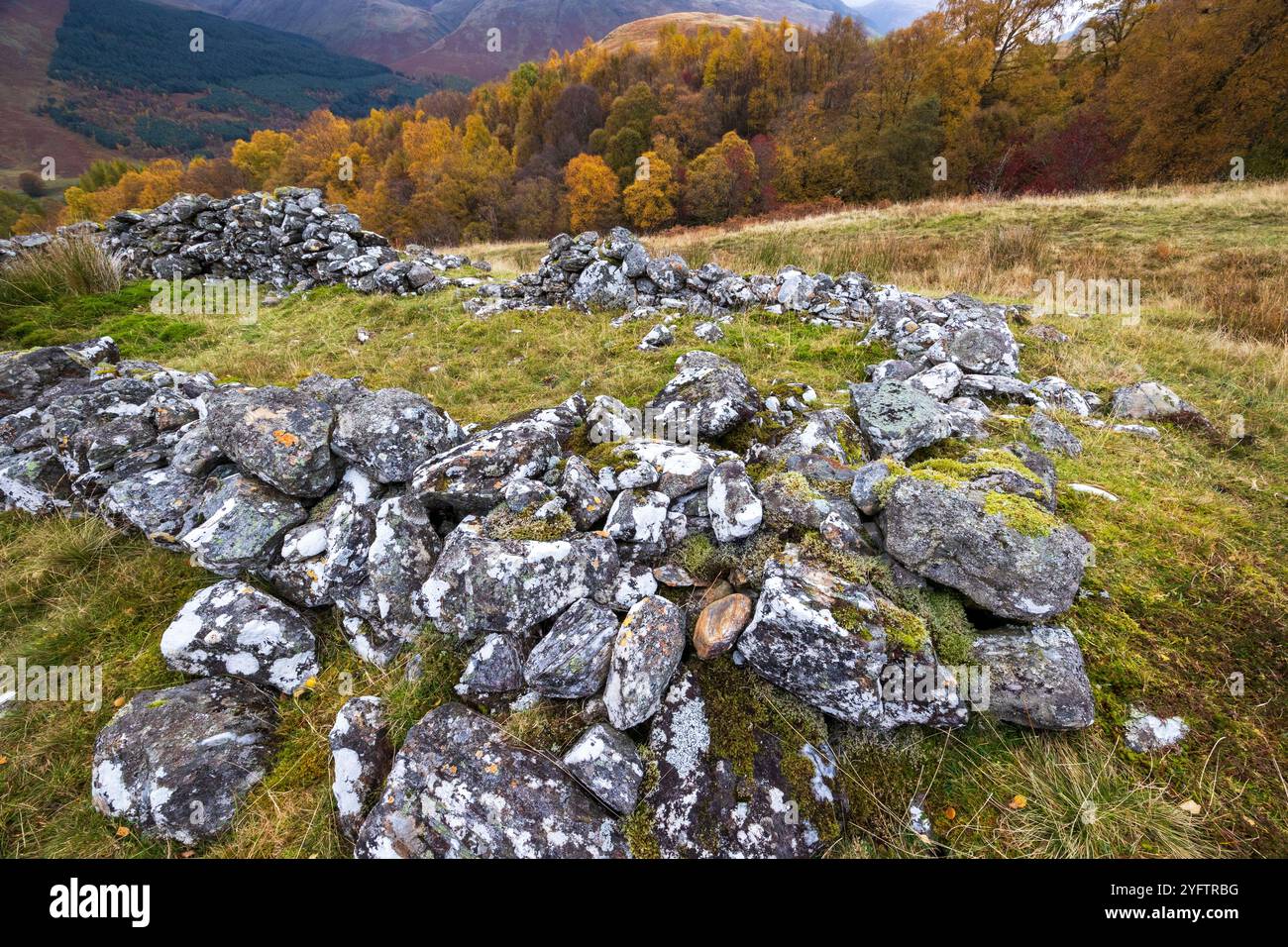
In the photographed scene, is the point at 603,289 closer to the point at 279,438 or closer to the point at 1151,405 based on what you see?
the point at 279,438

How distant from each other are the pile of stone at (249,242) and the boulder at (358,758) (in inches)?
454

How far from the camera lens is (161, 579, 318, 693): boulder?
3.51 m

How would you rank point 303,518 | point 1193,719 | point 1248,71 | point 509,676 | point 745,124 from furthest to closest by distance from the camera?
point 745,124 < point 1248,71 < point 303,518 < point 509,676 < point 1193,719

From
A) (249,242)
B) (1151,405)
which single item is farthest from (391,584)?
(249,242)

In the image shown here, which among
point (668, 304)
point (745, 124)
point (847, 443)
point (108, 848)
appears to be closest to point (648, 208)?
point (745, 124)

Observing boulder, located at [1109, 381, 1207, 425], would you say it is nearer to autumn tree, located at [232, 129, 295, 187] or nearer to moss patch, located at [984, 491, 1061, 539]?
moss patch, located at [984, 491, 1061, 539]

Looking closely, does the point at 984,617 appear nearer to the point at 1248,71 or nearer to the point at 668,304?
the point at 668,304

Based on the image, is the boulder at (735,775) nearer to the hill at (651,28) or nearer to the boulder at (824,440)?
the boulder at (824,440)

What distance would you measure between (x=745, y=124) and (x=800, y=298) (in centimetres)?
5778

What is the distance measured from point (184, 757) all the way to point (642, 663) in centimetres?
279

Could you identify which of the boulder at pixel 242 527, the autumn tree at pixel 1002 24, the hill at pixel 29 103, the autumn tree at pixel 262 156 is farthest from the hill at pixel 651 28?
the boulder at pixel 242 527

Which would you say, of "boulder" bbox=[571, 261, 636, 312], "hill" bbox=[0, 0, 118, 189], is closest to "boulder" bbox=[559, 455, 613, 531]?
"boulder" bbox=[571, 261, 636, 312]

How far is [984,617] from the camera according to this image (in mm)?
3184

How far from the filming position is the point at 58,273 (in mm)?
11766
